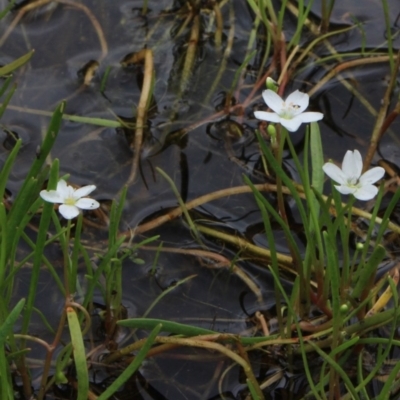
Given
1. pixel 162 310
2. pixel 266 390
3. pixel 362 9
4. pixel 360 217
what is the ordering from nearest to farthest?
pixel 266 390, pixel 162 310, pixel 360 217, pixel 362 9

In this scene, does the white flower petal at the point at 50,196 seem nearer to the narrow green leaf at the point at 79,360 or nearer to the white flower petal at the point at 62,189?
the white flower petal at the point at 62,189

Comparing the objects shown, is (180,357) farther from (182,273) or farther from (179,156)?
(179,156)

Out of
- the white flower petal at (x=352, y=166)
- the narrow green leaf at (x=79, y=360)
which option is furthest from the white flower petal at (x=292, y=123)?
the narrow green leaf at (x=79, y=360)

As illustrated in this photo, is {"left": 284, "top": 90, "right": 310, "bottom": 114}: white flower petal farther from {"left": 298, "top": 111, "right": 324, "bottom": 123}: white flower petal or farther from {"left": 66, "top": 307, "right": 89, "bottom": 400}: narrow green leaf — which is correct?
{"left": 66, "top": 307, "right": 89, "bottom": 400}: narrow green leaf

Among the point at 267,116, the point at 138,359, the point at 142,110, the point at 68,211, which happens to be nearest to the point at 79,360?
the point at 138,359

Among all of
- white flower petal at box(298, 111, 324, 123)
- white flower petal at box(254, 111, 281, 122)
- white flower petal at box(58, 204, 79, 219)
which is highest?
white flower petal at box(254, 111, 281, 122)

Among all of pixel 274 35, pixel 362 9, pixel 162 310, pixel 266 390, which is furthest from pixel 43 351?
pixel 362 9

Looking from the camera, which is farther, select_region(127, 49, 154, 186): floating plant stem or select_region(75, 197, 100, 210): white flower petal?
select_region(127, 49, 154, 186): floating plant stem

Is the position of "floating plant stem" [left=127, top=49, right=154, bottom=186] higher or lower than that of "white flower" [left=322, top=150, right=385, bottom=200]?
lower

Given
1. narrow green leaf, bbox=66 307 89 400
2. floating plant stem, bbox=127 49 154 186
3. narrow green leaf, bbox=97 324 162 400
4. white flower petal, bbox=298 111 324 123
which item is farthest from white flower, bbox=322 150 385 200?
floating plant stem, bbox=127 49 154 186
